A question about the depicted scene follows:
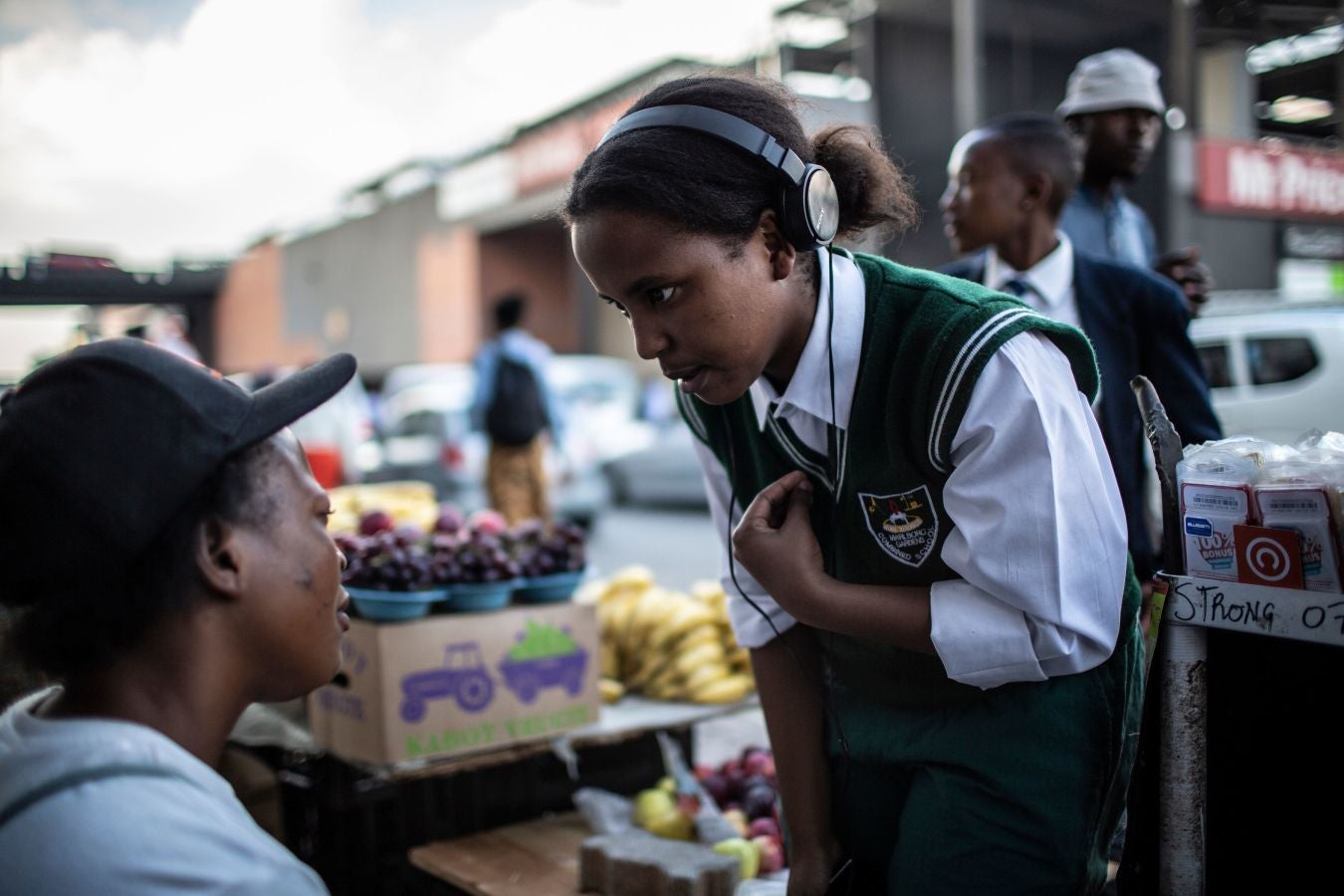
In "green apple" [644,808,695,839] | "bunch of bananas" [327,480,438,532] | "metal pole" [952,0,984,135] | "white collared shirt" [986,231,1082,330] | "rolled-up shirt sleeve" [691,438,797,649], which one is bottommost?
"green apple" [644,808,695,839]

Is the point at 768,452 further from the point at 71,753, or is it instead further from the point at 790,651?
the point at 71,753

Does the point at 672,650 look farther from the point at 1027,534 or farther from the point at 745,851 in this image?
the point at 1027,534

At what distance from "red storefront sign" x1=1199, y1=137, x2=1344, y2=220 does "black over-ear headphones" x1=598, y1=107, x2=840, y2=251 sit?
11.4 meters

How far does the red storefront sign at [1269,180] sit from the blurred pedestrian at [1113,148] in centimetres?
903

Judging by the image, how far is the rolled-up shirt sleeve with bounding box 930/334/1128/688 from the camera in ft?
4.39

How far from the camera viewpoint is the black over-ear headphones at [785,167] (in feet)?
4.70

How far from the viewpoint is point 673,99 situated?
4.87 ft

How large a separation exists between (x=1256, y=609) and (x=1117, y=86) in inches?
95.4

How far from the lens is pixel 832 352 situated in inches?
60.4

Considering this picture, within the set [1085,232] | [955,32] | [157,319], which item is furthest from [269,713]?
[955,32]

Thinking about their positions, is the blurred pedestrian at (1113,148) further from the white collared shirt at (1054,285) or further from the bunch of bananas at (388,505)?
the bunch of bananas at (388,505)

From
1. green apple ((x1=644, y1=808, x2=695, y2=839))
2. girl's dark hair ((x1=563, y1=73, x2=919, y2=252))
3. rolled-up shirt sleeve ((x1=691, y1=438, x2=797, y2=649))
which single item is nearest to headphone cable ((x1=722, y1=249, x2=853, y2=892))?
rolled-up shirt sleeve ((x1=691, y1=438, x2=797, y2=649))

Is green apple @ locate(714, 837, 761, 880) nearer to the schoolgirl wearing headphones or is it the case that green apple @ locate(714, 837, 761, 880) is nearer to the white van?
the schoolgirl wearing headphones

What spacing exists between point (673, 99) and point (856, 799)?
3.72 ft
